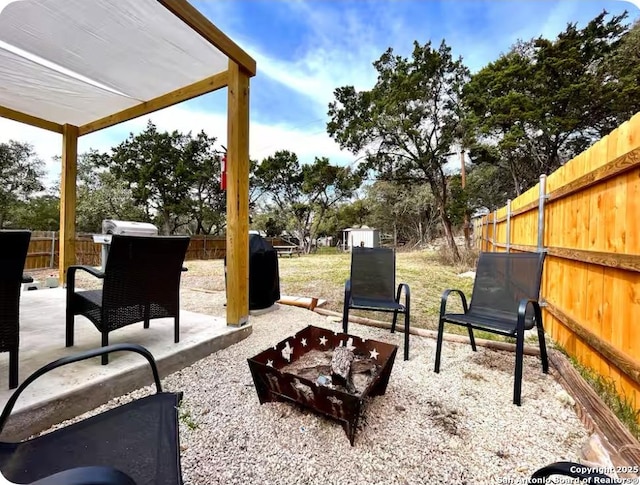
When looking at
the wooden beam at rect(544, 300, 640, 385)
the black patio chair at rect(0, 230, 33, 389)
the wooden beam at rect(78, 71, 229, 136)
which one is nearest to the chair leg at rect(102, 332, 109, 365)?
the black patio chair at rect(0, 230, 33, 389)

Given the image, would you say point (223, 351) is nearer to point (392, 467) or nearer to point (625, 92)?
point (392, 467)

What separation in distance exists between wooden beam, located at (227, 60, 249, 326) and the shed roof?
0.24 meters

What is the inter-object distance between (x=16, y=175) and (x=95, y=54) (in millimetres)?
16432

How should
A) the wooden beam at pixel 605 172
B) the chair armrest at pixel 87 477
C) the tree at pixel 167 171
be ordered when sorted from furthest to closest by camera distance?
the tree at pixel 167 171
the wooden beam at pixel 605 172
the chair armrest at pixel 87 477

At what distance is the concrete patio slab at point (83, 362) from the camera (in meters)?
1.46

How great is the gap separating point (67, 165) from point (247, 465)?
4.75 meters

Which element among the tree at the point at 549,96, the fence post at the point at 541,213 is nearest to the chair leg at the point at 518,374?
the fence post at the point at 541,213

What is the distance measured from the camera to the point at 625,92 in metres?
9.14

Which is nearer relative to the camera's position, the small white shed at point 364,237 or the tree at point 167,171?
the tree at point 167,171

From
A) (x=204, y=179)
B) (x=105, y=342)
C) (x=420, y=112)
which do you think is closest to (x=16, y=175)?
(x=204, y=179)

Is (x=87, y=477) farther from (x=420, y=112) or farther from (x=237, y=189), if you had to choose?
(x=420, y=112)

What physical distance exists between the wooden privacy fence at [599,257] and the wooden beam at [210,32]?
2.81 meters

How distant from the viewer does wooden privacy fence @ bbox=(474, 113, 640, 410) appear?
1634mm

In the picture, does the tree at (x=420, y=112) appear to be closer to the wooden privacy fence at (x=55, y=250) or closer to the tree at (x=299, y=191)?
the wooden privacy fence at (x=55, y=250)
